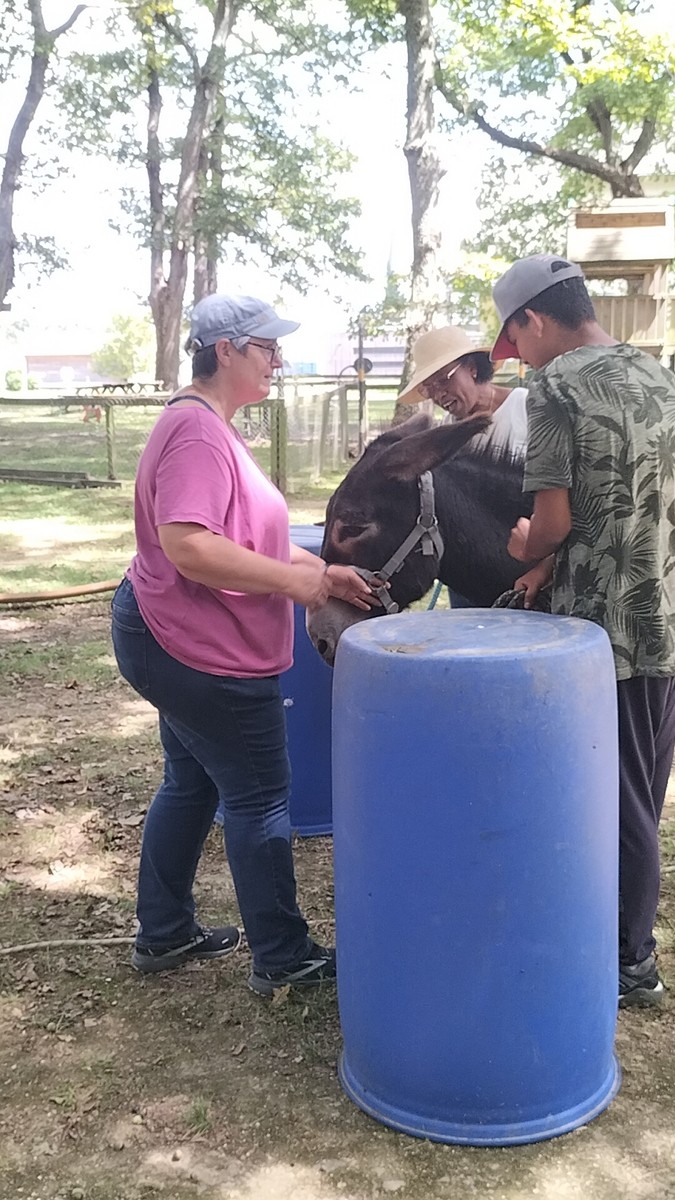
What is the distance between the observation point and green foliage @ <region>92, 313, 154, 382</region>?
6412 centimetres

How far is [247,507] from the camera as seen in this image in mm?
2787

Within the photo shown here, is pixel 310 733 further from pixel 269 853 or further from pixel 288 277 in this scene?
pixel 288 277

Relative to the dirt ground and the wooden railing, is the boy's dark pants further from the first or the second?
the wooden railing

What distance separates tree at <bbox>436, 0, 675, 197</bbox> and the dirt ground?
15.2 meters

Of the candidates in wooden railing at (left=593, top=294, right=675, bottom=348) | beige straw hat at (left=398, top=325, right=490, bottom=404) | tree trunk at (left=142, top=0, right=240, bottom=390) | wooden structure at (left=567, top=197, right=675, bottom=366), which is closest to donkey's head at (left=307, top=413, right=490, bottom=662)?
beige straw hat at (left=398, top=325, right=490, bottom=404)

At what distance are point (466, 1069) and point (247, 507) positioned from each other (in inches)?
55.8

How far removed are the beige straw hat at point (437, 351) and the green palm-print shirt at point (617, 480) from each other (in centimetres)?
167

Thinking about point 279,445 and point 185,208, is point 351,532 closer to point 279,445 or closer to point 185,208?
point 279,445

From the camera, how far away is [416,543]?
3311mm

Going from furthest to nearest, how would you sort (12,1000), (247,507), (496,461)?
(496,461) < (12,1000) < (247,507)

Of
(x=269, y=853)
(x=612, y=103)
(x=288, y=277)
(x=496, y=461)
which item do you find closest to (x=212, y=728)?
(x=269, y=853)

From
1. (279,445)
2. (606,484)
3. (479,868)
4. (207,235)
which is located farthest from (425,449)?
(207,235)

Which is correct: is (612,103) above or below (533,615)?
above

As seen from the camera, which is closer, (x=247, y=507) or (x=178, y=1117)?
(x=178, y=1117)
